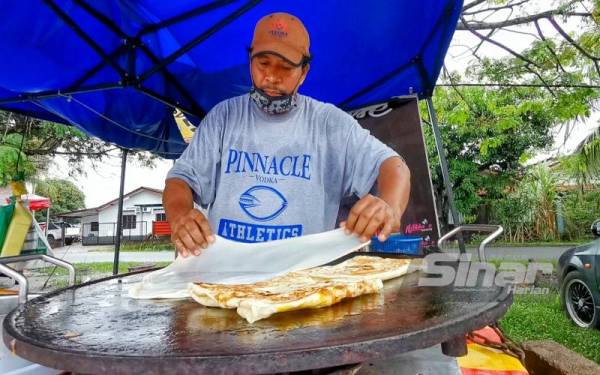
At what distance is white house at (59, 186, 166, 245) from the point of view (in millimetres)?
36000

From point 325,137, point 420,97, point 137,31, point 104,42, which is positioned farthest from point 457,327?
point 420,97

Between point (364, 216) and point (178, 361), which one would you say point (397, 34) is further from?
point (178, 361)

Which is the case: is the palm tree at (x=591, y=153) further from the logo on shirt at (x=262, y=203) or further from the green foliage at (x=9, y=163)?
the green foliage at (x=9, y=163)

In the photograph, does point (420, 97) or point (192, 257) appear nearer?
point (192, 257)

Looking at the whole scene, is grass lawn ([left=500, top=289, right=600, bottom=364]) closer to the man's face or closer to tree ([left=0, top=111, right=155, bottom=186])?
the man's face

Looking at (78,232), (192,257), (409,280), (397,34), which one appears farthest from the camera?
(78,232)

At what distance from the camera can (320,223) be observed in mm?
2279

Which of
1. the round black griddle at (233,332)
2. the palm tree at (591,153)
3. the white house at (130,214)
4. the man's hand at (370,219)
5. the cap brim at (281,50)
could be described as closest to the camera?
the round black griddle at (233,332)

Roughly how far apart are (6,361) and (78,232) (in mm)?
43905

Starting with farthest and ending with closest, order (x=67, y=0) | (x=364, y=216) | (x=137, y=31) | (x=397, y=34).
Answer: (x=397, y=34) → (x=137, y=31) → (x=67, y=0) → (x=364, y=216)

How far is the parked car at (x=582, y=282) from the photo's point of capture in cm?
534

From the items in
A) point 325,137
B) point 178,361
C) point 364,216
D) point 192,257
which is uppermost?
point 325,137

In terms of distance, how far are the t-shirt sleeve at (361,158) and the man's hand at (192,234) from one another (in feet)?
3.07

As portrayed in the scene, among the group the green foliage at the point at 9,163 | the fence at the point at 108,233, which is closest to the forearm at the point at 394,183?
the green foliage at the point at 9,163
